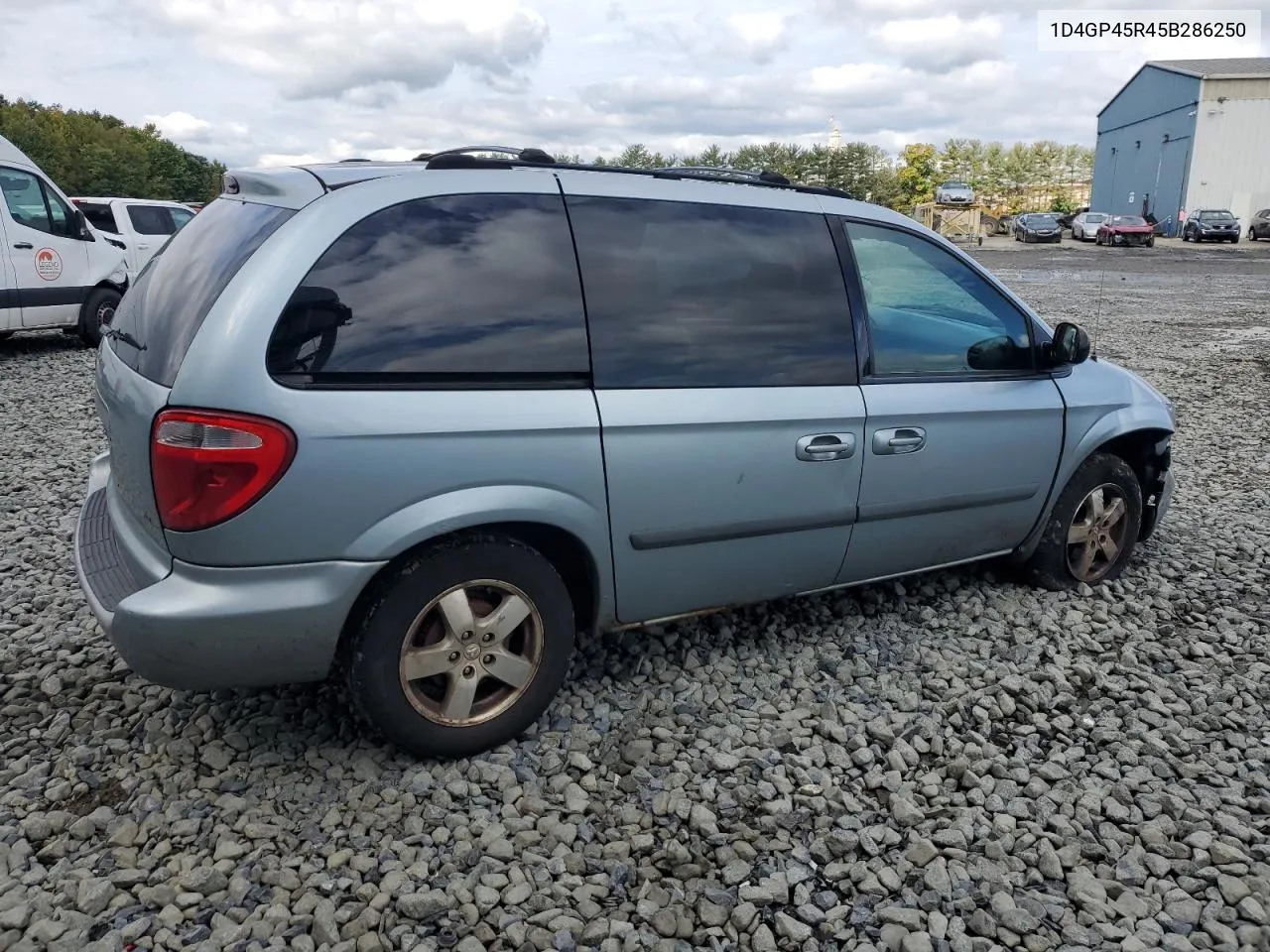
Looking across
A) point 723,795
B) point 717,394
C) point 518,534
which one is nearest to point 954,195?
point 717,394

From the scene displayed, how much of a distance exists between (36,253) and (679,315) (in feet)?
33.1

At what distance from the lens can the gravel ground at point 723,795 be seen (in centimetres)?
246

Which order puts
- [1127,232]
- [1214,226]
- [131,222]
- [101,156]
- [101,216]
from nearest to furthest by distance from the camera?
[101,216]
[131,222]
[1127,232]
[1214,226]
[101,156]

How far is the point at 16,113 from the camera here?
54906 mm

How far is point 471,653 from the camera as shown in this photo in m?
2.99

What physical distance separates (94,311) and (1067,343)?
1101cm

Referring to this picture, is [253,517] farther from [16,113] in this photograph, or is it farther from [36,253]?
[16,113]

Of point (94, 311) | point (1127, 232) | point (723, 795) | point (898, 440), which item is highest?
point (898, 440)

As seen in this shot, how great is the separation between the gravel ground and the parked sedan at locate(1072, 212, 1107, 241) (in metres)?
44.4

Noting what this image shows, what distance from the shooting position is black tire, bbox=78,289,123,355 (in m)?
11.4

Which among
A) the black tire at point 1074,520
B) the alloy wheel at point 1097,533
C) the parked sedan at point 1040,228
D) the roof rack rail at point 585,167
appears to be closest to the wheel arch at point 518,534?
the roof rack rail at point 585,167

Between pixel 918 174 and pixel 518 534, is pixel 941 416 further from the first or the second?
pixel 918 174

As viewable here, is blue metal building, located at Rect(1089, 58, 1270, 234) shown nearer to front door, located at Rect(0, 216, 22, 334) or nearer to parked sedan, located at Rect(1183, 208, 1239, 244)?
parked sedan, located at Rect(1183, 208, 1239, 244)

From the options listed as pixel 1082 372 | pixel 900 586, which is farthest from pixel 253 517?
pixel 1082 372
